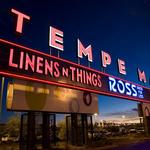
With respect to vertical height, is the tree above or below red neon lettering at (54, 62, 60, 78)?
below

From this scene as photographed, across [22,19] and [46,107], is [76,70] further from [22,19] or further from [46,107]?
[22,19]

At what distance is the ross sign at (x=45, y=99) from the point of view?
16.6m

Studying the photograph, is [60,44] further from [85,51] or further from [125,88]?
[125,88]

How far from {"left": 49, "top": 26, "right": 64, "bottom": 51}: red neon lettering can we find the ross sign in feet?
11.9

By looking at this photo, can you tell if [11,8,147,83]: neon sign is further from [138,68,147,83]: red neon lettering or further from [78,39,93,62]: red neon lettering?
[138,68,147,83]: red neon lettering

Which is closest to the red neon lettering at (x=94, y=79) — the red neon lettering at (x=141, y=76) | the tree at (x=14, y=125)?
the red neon lettering at (x=141, y=76)

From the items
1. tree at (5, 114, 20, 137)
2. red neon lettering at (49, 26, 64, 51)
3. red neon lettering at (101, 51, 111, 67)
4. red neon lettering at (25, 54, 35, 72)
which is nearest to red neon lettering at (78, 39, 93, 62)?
red neon lettering at (101, 51, 111, 67)

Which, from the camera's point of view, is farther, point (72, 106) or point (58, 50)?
point (72, 106)

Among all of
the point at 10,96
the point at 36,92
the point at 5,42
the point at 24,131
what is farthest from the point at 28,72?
the point at 24,131

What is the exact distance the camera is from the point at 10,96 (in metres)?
16.3

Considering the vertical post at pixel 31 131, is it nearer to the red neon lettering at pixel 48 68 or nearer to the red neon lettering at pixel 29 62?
the red neon lettering at pixel 48 68

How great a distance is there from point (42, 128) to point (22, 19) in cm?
991

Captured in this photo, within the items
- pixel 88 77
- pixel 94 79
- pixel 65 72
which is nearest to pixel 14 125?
pixel 94 79

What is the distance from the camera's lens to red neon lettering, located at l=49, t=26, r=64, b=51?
1812 centimetres
